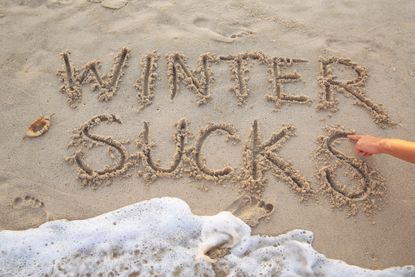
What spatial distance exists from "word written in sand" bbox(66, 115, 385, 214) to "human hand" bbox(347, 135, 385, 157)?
0.08 m

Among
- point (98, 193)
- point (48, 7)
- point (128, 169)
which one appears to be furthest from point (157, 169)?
point (48, 7)

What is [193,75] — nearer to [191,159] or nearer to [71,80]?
[191,159]

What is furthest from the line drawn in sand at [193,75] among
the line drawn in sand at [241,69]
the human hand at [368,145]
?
the human hand at [368,145]

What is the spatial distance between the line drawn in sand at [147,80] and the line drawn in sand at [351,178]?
115 cm

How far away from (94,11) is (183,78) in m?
0.99

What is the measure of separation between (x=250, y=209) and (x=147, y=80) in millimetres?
1159

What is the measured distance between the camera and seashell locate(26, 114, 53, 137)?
2.88 meters

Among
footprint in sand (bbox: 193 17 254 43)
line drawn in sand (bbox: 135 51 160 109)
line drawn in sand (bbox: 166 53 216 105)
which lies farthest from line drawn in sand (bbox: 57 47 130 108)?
footprint in sand (bbox: 193 17 254 43)

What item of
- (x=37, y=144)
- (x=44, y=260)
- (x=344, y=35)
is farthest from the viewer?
(x=344, y=35)

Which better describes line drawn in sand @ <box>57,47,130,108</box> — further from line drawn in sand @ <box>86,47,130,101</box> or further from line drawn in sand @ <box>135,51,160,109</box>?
line drawn in sand @ <box>135,51,160,109</box>

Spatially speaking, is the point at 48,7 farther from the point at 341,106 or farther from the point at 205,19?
the point at 341,106

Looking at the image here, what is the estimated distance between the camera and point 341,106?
118 inches

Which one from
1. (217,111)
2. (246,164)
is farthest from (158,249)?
(217,111)

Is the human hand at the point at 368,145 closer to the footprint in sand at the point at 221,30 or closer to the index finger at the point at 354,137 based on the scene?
the index finger at the point at 354,137
